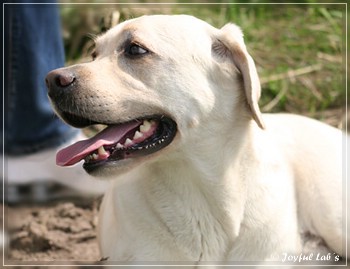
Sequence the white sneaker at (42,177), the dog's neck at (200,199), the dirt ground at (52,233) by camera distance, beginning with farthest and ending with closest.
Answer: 1. the white sneaker at (42,177)
2. the dirt ground at (52,233)
3. the dog's neck at (200,199)

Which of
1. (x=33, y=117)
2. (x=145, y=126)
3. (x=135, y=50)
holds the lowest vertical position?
(x=33, y=117)

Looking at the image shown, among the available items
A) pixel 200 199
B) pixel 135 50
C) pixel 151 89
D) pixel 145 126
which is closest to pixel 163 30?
pixel 135 50

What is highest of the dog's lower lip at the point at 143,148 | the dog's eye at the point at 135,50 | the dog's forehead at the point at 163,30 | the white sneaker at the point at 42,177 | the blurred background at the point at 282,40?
the dog's forehead at the point at 163,30

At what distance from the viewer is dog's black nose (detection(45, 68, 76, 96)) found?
268 centimetres

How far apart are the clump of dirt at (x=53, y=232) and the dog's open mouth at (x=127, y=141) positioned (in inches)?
34.8

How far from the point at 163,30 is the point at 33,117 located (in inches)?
56.2

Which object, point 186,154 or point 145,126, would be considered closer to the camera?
point 145,126

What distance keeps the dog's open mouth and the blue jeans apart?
120 cm

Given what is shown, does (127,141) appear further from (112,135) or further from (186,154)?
(186,154)

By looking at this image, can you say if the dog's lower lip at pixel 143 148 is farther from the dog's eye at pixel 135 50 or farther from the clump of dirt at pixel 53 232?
the clump of dirt at pixel 53 232

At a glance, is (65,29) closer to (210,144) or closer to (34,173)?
(34,173)

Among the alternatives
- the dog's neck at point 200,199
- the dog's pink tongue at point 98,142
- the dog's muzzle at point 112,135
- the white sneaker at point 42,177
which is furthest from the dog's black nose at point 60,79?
the white sneaker at point 42,177

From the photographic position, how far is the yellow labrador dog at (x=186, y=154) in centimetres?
273

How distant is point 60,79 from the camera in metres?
2.68
